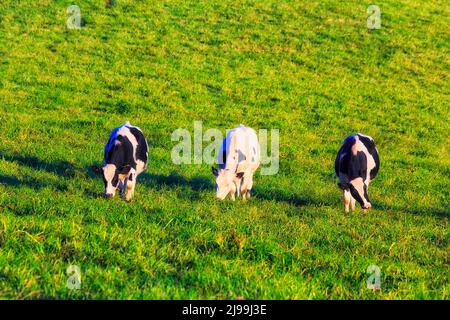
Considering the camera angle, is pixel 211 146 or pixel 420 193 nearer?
pixel 420 193

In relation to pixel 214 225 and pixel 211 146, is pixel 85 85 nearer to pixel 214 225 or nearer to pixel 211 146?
pixel 211 146

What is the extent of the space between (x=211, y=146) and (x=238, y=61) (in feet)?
37.7

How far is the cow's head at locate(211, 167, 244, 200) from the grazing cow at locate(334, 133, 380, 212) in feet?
7.59

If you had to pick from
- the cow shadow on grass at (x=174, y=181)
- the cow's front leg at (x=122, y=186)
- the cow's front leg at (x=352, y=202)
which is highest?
the cow shadow on grass at (x=174, y=181)

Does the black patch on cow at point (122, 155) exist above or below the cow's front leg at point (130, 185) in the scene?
above

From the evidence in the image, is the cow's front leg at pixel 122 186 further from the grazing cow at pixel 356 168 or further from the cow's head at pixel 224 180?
the grazing cow at pixel 356 168

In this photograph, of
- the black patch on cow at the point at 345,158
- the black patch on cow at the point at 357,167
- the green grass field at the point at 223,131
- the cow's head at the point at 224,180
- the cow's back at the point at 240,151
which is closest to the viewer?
the green grass field at the point at 223,131

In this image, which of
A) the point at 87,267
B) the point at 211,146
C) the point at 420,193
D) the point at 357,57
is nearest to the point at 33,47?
the point at 211,146

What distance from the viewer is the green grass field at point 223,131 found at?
6.78m

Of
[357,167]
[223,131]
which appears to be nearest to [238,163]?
[357,167]

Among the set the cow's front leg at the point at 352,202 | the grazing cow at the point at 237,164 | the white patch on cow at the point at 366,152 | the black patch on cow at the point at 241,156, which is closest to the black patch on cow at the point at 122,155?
the grazing cow at the point at 237,164

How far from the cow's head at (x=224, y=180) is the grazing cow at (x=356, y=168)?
2.31m

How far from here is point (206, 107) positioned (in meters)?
23.7

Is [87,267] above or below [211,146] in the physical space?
below
